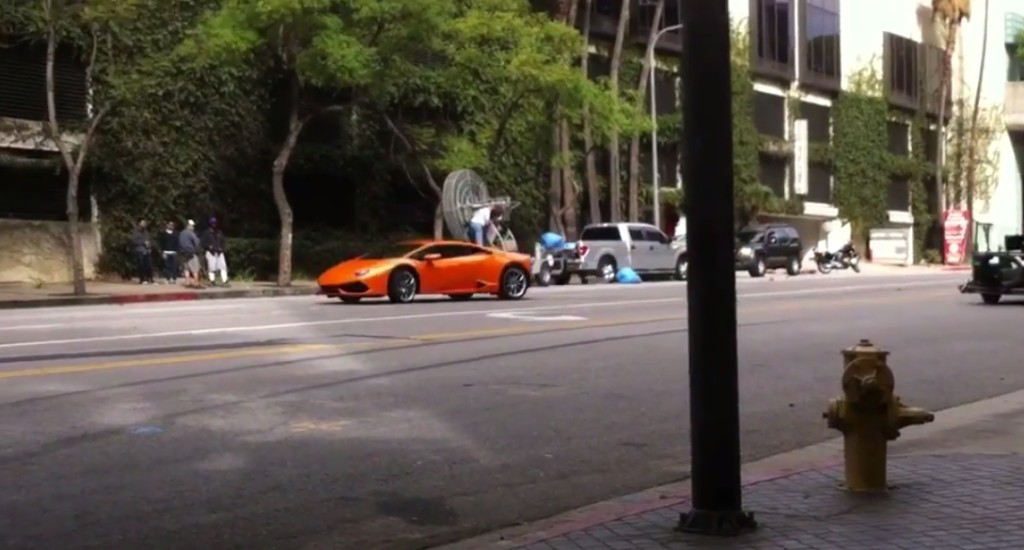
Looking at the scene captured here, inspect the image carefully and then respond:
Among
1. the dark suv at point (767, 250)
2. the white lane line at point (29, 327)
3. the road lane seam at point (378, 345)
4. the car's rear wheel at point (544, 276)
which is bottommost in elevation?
the road lane seam at point (378, 345)

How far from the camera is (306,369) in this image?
46.0 ft

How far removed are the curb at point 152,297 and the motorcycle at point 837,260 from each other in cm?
2565

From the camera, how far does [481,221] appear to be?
1523 inches

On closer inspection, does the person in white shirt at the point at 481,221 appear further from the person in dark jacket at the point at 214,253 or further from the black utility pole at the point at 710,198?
the black utility pole at the point at 710,198

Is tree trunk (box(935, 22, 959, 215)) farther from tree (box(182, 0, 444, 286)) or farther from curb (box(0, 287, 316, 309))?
curb (box(0, 287, 316, 309))

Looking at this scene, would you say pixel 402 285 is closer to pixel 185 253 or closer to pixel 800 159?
pixel 185 253

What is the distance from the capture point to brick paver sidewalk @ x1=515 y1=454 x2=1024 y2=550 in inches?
263

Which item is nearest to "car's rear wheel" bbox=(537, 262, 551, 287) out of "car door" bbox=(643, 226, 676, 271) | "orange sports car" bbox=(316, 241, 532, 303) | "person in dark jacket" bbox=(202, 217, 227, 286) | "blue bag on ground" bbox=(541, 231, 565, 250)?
"blue bag on ground" bbox=(541, 231, 565, 250)

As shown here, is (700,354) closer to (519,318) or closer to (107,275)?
(519,318)

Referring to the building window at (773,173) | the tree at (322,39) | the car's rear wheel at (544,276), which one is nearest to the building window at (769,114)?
the building window at (773,173)

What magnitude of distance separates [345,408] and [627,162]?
3876 cm

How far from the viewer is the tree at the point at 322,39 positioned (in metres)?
31.3

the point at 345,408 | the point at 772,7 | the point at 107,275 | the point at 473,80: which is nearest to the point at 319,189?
the point at 473,80

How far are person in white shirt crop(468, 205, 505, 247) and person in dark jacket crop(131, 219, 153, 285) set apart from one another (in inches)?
350
